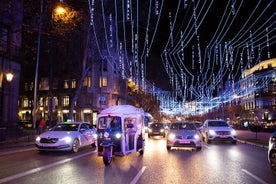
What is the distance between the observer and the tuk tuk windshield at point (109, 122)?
13123mm

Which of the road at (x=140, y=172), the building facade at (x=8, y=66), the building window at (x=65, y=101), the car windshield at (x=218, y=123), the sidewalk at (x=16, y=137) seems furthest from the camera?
the building window at (x=65, y=101)

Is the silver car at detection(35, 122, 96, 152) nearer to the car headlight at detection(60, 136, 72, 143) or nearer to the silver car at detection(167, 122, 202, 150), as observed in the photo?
the car headlight at detection(60, 136, 72, 143)

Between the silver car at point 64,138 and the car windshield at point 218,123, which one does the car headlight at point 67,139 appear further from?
the car windshield at point 218,123

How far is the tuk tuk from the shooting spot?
12.2 metres

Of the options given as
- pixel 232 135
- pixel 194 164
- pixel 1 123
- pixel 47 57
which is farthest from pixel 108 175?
pixel 47 57

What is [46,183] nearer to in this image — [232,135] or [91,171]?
[91,171]

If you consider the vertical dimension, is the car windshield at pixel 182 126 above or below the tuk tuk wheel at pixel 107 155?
above

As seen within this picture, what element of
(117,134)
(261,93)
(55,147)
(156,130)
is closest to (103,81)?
(156,130)

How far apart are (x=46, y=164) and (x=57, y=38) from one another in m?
25.4

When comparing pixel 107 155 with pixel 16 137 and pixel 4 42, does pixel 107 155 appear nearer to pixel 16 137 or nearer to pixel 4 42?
pixel 16 137

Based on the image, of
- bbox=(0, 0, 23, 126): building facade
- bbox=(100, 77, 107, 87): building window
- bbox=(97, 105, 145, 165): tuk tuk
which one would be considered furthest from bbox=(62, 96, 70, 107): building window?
bbox=(97, 105, 145, 165): tuk tuk

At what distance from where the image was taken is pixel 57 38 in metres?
35.2

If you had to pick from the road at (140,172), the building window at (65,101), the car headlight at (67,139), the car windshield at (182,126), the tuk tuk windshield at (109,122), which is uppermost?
the building window at (65,101)

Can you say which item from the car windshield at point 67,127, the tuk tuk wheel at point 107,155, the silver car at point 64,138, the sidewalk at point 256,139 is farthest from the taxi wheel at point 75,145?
the sidewalk at point 256,139
